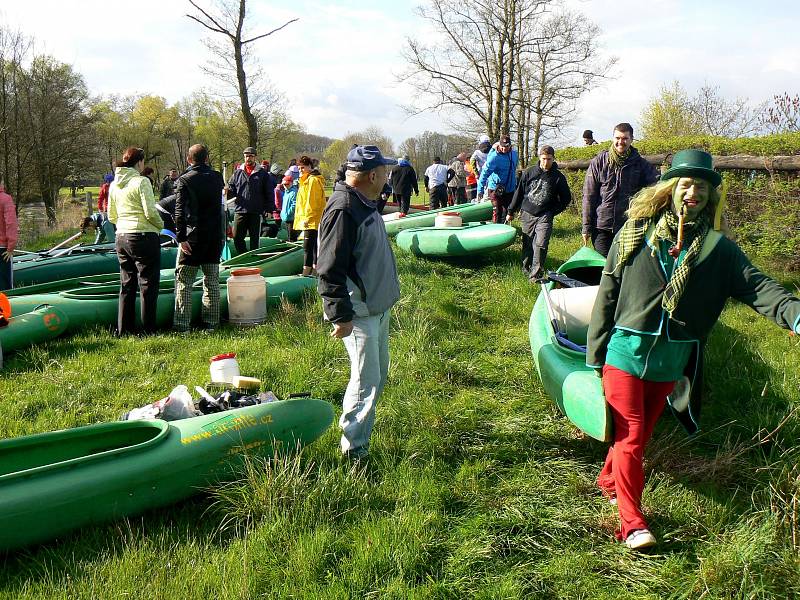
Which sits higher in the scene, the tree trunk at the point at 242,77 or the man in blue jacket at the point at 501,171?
the tree trunk at the point at 242,77

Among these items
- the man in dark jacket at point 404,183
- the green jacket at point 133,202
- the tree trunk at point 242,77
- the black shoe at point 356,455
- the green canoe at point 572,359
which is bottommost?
the black shoe at point 356,455

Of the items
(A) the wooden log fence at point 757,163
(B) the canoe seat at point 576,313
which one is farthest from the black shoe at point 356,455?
(A) the wooden log fence at point 757,163

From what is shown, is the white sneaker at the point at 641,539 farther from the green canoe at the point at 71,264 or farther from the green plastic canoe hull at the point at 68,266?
the green plastic canoe hull at the point at 68,266

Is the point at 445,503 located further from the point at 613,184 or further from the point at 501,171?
the point at 501,171

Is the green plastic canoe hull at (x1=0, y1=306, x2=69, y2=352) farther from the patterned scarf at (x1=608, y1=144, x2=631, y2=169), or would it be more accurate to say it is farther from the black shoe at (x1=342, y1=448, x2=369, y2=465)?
the patterned scarf at (x1=608, y1=144, x2=631, y2=169)

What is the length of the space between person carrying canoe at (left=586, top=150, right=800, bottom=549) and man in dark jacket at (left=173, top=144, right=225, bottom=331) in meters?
4.58

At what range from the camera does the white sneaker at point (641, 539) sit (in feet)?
9.09

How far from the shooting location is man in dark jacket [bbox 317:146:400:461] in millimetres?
3191

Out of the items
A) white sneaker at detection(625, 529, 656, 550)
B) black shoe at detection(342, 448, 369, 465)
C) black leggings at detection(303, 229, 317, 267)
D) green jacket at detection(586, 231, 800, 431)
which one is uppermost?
black leggings at detection(303, 229, 317, 267)

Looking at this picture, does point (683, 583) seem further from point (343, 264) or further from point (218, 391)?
point (218, 391)

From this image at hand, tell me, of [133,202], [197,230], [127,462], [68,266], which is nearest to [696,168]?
[127,462]

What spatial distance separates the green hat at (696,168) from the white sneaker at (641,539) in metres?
1.65

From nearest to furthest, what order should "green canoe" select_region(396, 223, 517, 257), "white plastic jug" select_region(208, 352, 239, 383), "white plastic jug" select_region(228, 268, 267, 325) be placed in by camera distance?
"white plastic jug" select_region(208, 352, 239, 383), "white plastic jug" select_region(228, 268, 267, 325), "green canoe" select_region(396, 223, 517, 257)

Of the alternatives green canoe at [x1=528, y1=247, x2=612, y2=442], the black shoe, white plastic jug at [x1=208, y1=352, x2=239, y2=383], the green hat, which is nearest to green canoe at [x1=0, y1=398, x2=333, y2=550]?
the black shoe
